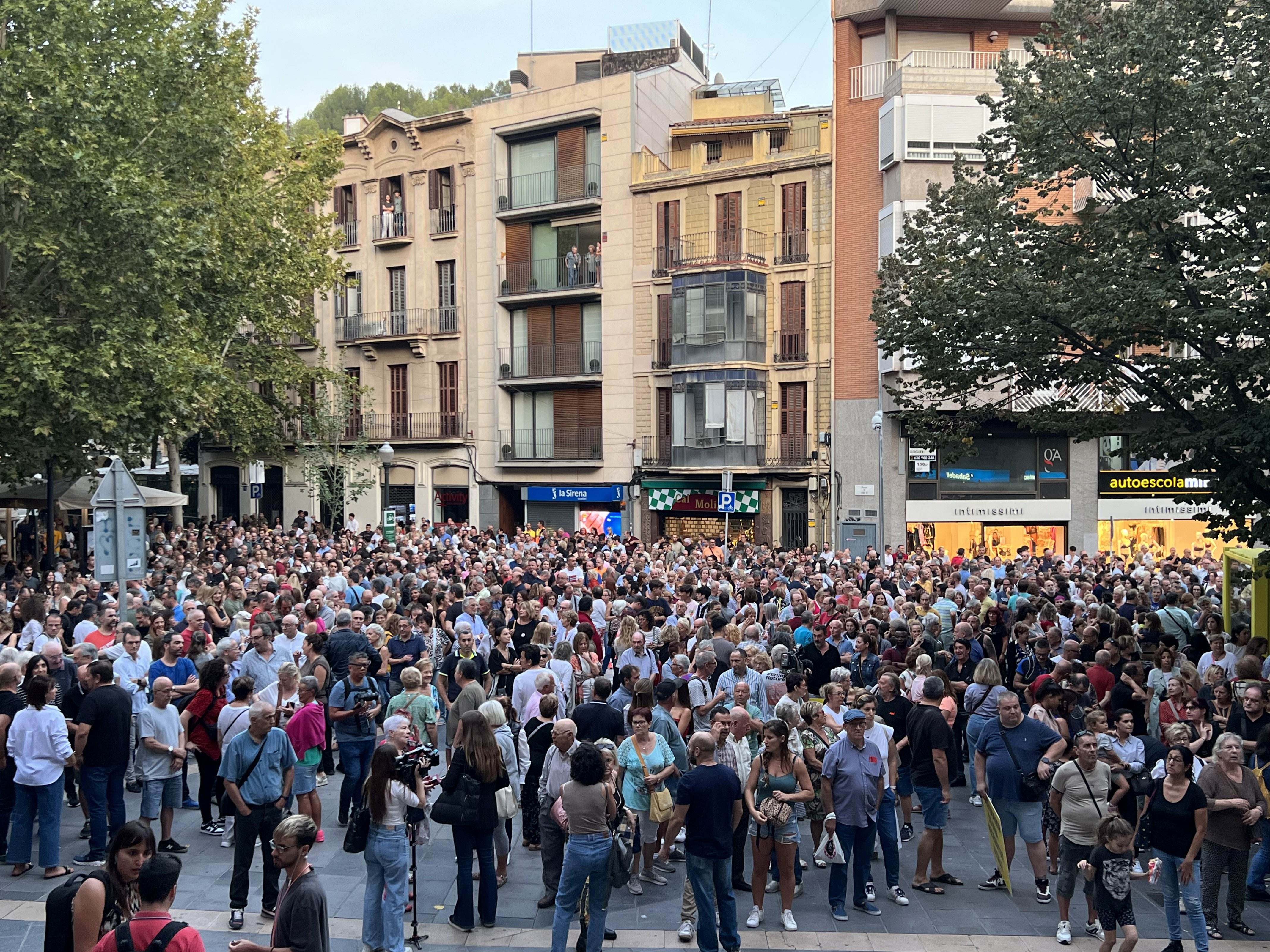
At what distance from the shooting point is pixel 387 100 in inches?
2603

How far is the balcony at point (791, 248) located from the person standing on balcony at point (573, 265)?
727 cm

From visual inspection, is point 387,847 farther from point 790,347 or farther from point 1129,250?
point 790,347

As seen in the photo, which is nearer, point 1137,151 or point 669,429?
point 1137,151

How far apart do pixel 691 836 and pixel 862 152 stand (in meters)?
27.4

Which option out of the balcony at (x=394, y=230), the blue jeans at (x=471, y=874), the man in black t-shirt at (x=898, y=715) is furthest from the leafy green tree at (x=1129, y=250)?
the balcony at (x=394, y=230)

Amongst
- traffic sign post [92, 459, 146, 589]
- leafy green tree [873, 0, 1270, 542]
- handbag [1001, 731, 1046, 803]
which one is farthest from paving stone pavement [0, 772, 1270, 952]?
leafy green tree [873, 0, 1270, 542]

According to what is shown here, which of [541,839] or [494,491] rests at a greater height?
[494,491]

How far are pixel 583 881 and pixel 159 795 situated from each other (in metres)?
4.06

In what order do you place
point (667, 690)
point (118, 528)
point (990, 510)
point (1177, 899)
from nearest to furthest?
1. point (1177, 899)
2. point (667, 690)
3. point (118, 528)
4. point (990, 510)

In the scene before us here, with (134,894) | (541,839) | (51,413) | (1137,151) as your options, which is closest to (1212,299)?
(1137,151)

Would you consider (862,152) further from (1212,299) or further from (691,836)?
(691,836)

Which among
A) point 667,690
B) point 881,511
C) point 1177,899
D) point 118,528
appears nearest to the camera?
point 1177,899

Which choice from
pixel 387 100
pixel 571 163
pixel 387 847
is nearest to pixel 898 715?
pixel 387 847

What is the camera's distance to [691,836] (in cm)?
695
